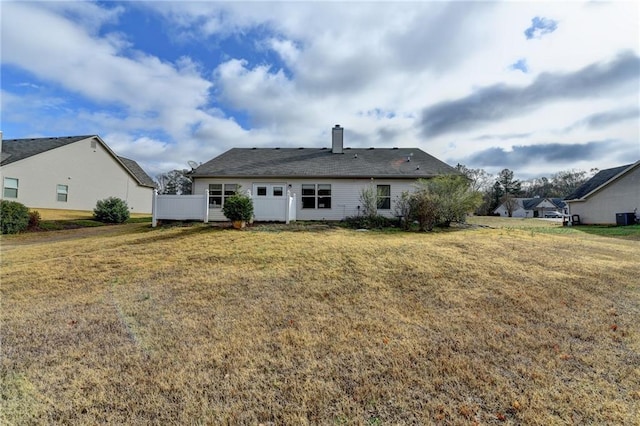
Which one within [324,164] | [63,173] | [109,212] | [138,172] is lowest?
[109,212]

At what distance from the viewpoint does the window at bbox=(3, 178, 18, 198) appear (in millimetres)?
19125

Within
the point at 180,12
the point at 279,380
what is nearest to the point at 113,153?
the point at 180,12

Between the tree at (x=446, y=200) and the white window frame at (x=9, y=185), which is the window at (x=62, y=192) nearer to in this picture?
the white window frame at (x=9, y=185)

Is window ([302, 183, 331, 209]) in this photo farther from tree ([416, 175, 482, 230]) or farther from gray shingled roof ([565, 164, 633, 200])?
gray shingled roof ([565, 164, 633, 200])

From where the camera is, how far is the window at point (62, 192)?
21.7 m

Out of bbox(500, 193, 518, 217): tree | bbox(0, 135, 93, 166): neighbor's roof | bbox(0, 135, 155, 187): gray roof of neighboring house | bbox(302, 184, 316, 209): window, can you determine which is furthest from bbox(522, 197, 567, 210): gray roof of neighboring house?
bbox(0, 135, 93, 166): neighbor's roof

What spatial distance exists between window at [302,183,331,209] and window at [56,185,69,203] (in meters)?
18.1

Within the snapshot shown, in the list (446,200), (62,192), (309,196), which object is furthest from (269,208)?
(62,192)

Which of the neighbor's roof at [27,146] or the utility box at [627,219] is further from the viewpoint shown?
the neighbor's roof at [27,146]

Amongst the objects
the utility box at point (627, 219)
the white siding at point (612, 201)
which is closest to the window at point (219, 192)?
the utility box at point (627, 219)

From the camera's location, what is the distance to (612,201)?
20672 mm

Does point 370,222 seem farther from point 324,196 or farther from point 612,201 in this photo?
point 612,201

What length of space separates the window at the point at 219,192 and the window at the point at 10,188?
1365cm

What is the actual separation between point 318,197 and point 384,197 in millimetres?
3543
